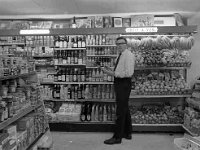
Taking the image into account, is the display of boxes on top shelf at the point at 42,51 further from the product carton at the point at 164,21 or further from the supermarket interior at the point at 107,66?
the product carton at the point at 164,21

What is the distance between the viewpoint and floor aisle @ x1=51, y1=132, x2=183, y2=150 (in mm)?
5352

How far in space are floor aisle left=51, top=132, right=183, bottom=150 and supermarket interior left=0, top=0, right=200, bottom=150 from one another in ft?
0.07

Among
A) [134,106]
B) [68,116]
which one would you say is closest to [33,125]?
[68,116]

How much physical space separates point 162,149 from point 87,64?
2.78 metres

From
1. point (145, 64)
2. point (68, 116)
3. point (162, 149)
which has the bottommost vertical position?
point (162, 149)

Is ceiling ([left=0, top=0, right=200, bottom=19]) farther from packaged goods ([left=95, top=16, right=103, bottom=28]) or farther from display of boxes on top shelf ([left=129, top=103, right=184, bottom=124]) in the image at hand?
display of boxes on top shelf ([left=129, top=103, right=184, bottom=124])

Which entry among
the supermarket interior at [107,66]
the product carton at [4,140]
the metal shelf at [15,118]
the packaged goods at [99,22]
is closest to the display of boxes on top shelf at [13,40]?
the supermarket interior at [107,66]

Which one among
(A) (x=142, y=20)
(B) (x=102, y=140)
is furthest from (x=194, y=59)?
(B) (x=102, y=140)

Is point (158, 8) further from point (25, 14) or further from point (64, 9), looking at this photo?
point (25, 14)

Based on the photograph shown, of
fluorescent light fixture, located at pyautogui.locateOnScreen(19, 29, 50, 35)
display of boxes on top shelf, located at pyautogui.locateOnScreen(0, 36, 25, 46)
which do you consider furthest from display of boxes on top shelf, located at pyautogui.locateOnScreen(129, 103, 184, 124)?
display of boxes on top shelf, located at pyautogui.locateOnScreen(0, 36, 25, 46)

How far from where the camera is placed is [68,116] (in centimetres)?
649

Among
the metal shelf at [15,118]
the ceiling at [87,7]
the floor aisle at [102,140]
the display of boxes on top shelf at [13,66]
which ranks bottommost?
the floor aisle at [102,140]

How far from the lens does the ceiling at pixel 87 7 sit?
559 centimetres

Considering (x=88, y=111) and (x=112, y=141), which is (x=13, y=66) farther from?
(x=88, y=111)
